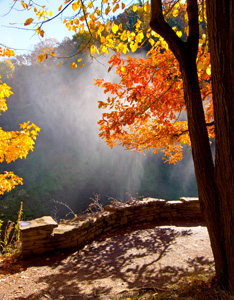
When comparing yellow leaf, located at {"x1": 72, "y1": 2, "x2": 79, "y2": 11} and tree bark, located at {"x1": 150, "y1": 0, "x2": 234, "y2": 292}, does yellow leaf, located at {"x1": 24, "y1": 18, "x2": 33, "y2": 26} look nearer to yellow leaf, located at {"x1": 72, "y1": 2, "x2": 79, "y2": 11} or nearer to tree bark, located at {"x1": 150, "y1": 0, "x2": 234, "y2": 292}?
yellow leaf, located at {"x1": 72, "y1": 2, "x2": 79, "y2": 11}

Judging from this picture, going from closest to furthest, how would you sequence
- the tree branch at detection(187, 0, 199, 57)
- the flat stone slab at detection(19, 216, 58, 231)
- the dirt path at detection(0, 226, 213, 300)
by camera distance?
the tree branch at detection(187, 0, 199, 57), the dirt path at detection(0, 226, 213, 300), the flat stone slab at detection(19, 216, 58, 231)

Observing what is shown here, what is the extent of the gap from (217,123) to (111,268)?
2.48 metres

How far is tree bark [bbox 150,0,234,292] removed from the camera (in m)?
1.74

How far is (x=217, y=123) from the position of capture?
184 cm

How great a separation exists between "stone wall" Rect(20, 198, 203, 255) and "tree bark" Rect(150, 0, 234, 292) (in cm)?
259

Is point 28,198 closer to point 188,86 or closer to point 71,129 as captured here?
point 71,129

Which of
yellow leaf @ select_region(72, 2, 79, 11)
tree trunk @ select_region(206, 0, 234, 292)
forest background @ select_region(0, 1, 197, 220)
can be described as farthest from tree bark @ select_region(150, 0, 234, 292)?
forest background @ select_region(0, 1, 197, 220)

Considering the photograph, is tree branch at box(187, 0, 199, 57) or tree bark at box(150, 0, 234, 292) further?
tree branch at box(187, 0, 199, 57)

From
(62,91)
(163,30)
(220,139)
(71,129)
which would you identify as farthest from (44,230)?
(62,91)

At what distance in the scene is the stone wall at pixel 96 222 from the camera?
11.8 ft

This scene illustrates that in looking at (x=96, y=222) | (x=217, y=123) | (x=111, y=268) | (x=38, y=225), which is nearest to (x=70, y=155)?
(x=96, y=222)

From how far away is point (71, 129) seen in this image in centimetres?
2342

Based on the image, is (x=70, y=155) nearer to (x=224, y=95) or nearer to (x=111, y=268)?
(x=111, y=268)

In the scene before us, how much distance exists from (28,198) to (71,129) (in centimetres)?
908
